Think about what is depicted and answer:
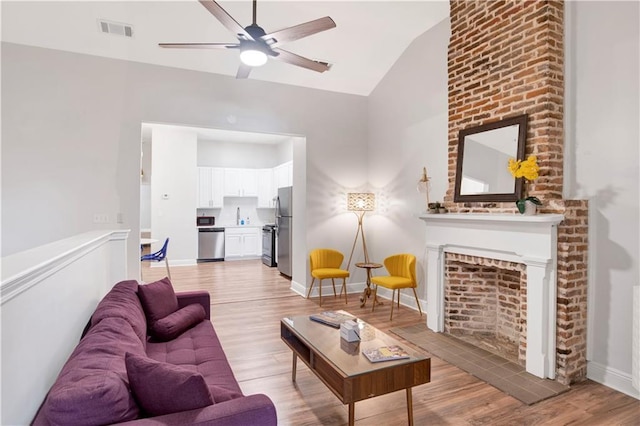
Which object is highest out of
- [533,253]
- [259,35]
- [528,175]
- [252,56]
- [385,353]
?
[259,35]

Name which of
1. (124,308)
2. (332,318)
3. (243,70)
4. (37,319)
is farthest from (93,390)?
(243,70)

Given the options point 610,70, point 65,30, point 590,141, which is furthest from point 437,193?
point 65,30

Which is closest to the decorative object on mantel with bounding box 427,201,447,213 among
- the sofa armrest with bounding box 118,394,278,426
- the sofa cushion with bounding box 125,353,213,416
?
the sofa armrest with bounding box 118,394,278,426

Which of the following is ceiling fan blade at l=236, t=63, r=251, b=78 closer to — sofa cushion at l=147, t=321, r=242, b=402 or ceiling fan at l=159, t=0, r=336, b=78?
ceiling fan at l=159, t=0, r=336, b=78

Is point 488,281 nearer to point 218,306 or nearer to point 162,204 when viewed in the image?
point 218,306

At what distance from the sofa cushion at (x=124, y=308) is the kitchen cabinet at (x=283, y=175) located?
18.8ft

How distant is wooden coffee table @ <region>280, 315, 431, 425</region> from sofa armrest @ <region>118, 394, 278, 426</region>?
74 cm

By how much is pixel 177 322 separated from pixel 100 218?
2.50 meters

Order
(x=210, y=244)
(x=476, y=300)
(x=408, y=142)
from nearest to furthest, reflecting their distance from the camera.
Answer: (x=476, y=300), (x=408, y=142), (x=210, y=244)

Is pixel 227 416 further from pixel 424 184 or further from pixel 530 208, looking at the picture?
pixel 424 184

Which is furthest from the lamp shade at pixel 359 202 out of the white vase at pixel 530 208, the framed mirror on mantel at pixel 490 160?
the white vase at pixel 530 208

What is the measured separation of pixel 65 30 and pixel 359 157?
4.20 metres

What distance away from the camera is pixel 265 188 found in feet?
31.9

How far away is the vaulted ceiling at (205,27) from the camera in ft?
12.7
